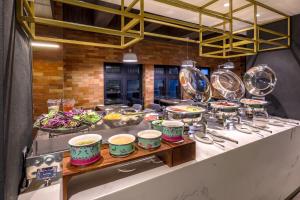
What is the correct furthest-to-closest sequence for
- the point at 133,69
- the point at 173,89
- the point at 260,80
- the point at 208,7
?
the point at 173,89 < the point at 133,69 < the point at 260,80 < the point at 208,7

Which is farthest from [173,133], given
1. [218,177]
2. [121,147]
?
[218,177]

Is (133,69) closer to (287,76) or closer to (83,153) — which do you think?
(287,76)

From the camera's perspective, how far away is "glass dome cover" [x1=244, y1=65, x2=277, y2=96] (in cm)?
195

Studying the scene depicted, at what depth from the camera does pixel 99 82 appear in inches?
153

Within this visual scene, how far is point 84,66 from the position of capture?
12.1ft

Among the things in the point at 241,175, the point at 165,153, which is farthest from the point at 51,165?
the point at 241,175

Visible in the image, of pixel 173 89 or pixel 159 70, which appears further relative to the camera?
pixel 173 89

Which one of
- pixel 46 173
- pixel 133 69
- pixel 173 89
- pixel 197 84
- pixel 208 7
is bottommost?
pixel 46 173

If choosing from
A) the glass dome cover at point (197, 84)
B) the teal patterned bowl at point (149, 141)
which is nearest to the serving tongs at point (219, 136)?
the glass dome cover at point (197, 84)

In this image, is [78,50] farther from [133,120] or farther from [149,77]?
[133,120]

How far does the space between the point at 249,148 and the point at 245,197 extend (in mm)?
359

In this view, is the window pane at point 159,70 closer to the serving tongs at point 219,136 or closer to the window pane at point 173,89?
the window pane at point 173,89

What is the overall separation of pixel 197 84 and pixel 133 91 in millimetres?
3093

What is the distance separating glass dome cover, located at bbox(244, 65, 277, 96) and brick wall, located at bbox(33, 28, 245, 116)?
9.12ft
